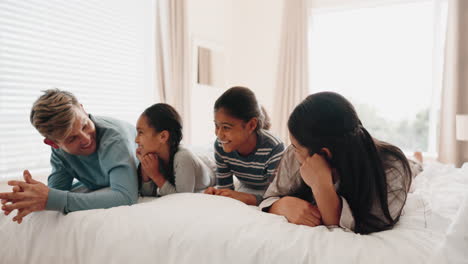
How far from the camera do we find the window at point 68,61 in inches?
79.4

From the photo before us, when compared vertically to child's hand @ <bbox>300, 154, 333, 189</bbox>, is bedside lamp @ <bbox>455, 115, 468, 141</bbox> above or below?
below

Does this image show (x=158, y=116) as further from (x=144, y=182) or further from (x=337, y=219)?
(x=337, y=219)

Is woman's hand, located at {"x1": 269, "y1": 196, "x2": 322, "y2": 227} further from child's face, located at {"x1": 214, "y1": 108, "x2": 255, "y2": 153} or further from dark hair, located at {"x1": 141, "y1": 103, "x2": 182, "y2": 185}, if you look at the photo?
dark hair, located at {"x1": 141, "y1": 103, "x2": 182, "y2": 185}

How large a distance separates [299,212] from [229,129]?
550 mm

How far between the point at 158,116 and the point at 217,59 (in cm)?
287

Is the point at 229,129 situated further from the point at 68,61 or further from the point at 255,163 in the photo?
the point at 68,61

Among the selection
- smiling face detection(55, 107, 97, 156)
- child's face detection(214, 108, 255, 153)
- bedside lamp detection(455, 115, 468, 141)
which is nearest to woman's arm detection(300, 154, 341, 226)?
child's face detection(214, 108, 255, 153)

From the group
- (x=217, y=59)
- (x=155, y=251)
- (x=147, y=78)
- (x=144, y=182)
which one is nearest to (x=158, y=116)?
(x=144, y=182)

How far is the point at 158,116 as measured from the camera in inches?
55.5

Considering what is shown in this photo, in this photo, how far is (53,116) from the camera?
1.09 m

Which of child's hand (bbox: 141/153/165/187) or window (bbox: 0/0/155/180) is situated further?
window (bbox: 0/0/155/180)

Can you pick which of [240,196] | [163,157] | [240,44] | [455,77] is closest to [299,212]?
[240,196]

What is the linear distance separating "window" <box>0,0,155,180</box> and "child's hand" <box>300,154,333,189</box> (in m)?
1.94

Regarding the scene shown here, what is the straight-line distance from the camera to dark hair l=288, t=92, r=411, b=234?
0.91 meters
